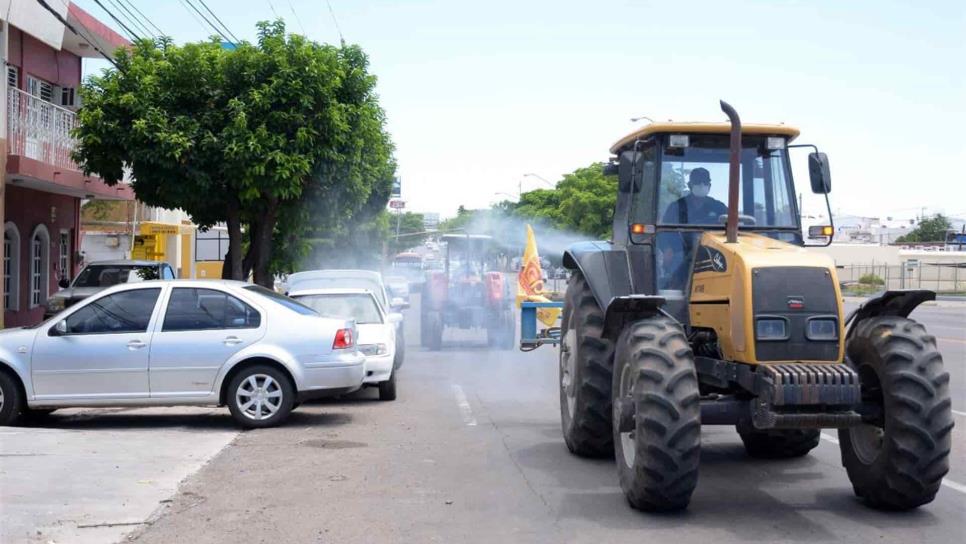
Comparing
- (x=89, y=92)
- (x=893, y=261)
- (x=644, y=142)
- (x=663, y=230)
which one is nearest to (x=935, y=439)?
(x=663, y=230)

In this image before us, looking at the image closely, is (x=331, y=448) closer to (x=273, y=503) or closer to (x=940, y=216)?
(x=273, y=503)

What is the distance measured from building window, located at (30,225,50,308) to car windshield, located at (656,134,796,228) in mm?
19059

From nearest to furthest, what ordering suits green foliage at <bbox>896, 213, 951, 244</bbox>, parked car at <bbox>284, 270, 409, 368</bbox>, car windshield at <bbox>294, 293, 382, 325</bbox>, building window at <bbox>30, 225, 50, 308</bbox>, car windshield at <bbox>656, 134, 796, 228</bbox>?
car windshield at <bbox>656, 134, 796, 228</bbox> → car windshield at <bbox>294, 293, 382, 325</bbox> → parked car at <bbox>284, 270, 409, 368</bbox> → building window at <bbox>30, 225, 50, 308</bbox> → green foliage at <bbox>896, 213, 951, 244</bbox>

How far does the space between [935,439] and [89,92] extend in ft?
55.0

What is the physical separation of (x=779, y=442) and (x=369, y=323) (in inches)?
271

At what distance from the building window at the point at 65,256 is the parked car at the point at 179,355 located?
51.7ft

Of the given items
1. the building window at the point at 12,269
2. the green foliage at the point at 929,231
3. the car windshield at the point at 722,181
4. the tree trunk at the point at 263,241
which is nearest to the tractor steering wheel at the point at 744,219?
the car windshield at the point at 722,181

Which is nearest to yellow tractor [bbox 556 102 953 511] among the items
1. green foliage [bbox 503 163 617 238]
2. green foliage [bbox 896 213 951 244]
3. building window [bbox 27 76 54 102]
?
building window [bbox 27 76 54 102]

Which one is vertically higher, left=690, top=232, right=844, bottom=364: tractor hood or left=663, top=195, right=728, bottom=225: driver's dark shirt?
left=663, top=195, right=728, bottom=225: driver's dark shirt

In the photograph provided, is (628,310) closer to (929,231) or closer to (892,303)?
(892,303)

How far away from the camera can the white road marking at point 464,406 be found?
12613 mm

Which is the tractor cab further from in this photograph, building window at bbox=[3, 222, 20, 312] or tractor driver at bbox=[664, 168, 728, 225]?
building window at bbox=[3, 222, 20, 312]

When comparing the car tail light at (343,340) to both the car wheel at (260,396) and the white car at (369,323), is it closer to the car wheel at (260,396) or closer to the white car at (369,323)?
the car wheel at (260,396)

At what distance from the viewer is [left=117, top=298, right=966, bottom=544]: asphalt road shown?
714 cm
